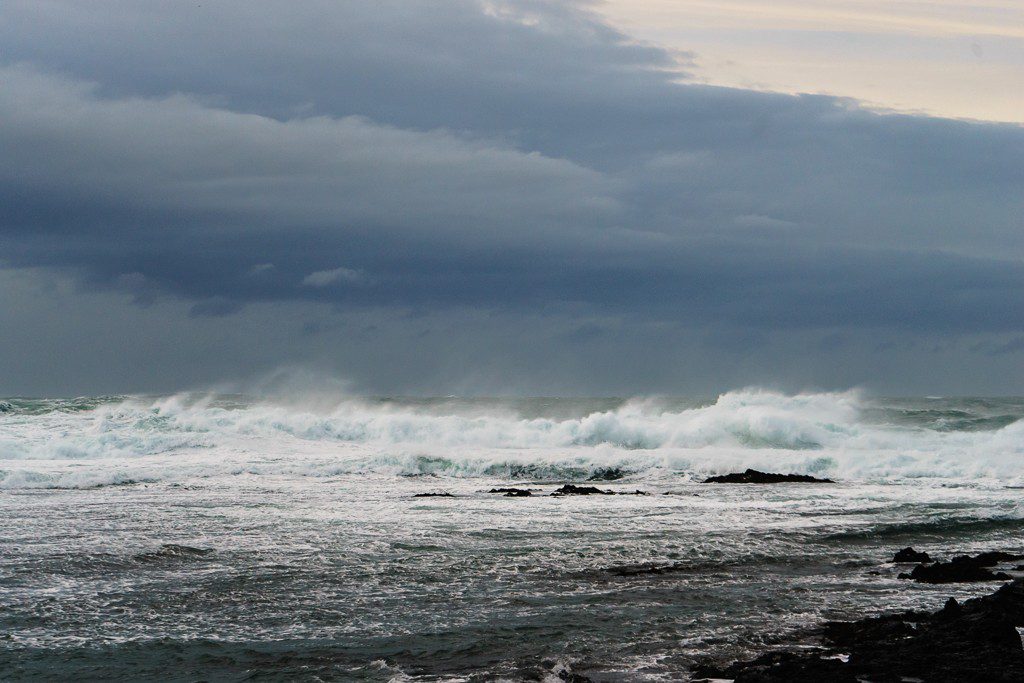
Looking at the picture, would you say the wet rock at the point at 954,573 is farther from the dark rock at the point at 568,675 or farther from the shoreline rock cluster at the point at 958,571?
the dark rock at the point at 568,675

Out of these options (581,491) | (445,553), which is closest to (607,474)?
(581,491)

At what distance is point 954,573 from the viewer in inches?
515

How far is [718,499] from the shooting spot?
23078 millimetres

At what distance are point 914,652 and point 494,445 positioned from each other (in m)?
32.5

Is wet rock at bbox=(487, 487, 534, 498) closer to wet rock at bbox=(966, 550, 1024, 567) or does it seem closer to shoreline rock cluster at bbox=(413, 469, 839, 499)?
shoreline rock cluster at bbox=(413, 469, 839, 499)

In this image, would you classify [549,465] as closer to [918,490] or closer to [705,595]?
[918,490]

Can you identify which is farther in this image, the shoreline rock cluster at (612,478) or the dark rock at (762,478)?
the dark rock at (762,478)

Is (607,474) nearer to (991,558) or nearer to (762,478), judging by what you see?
(762,478)

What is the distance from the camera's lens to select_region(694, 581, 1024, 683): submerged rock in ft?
25.3

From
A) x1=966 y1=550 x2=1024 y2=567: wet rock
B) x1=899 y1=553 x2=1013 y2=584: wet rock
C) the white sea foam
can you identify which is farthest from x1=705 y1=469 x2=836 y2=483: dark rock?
x1=899 y1=553 x2=1013 y2=584: wet rock

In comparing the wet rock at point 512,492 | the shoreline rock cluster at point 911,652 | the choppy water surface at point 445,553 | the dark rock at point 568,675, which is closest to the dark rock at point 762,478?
the choppy water surface at point 445,553

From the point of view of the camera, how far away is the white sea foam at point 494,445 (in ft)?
102

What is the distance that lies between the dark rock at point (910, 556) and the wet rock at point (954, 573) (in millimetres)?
677

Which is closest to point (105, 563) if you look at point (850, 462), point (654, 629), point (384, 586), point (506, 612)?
point (384, 586)
